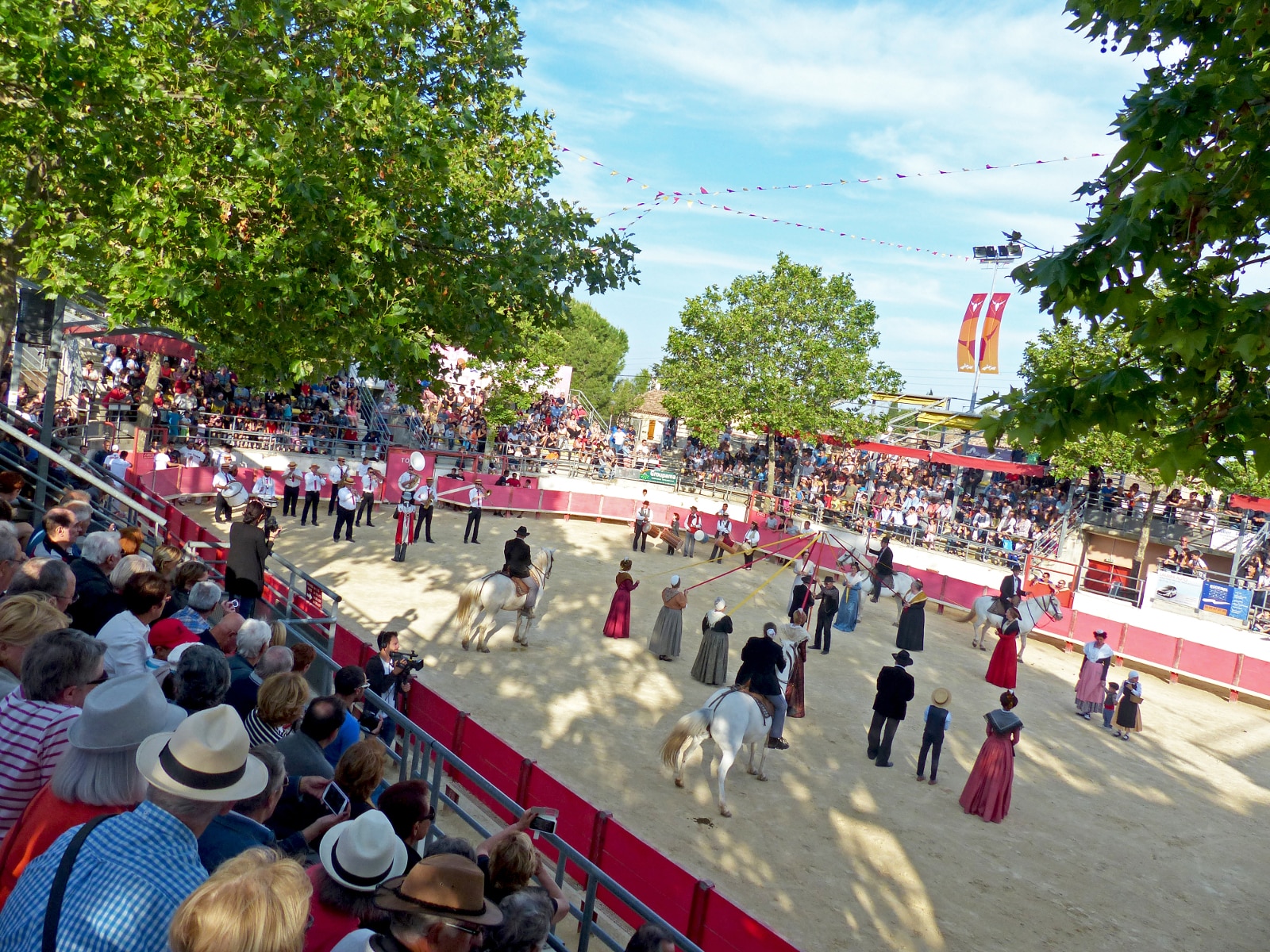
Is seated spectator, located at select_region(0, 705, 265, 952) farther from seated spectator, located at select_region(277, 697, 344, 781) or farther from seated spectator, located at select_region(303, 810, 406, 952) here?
seated spectator, located at select_region(277, 697, 344, 781)

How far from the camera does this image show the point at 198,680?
4539 mm

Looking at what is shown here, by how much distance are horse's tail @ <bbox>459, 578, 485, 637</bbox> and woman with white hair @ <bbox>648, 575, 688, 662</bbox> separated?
3.10 meters

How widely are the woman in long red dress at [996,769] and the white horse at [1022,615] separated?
9.11m

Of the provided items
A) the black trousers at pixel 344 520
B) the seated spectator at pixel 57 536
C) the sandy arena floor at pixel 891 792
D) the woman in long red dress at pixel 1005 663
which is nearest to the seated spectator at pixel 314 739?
the seated spectator at pixel 57 536

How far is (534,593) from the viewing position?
14445 millimetres

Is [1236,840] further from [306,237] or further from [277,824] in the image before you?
[306,237]

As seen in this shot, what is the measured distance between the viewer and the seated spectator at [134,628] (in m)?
5.51

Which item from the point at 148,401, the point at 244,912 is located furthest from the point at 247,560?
the point at 148,401

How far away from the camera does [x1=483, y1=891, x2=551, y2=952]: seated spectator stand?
3383 mm

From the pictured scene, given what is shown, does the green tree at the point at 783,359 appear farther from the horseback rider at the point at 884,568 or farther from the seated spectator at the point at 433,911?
Answer: the seated spectator at the point at 433,911

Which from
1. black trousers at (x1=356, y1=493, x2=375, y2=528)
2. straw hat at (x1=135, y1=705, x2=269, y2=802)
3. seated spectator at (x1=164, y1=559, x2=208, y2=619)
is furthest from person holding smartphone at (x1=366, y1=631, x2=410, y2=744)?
black trousers at (x1=356, y1=493, x2=375, y2=528)

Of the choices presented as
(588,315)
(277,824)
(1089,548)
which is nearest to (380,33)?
(277,824)

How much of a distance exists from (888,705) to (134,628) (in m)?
9.00

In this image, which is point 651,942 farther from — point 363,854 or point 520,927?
point 363,854
